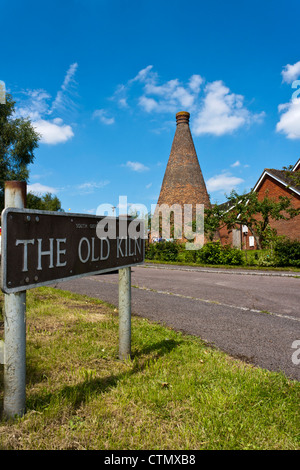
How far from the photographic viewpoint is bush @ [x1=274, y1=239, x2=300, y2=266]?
16.6 meters

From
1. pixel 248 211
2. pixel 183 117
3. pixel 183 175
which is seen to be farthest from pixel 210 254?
pixel 183 117

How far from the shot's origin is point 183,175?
39.5m

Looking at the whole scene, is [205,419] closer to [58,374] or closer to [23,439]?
[23,439]

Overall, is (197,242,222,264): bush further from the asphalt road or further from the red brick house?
the red brick house

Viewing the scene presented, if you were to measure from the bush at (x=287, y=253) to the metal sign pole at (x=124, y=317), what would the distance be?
50.2 feet

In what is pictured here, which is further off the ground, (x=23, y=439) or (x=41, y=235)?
(x=41, y=235)

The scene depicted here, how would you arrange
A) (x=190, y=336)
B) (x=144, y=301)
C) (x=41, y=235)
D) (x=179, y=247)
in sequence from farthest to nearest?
(x=179, y=247) < (x=144, y=301) < (x=190, y=336) < (x=41, y=235)

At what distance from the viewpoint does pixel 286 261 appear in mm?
16906

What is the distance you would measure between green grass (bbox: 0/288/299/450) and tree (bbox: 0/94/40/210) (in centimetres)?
2925

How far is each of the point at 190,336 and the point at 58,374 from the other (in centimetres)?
200

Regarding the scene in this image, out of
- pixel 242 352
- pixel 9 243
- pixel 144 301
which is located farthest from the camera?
pixel 144 301

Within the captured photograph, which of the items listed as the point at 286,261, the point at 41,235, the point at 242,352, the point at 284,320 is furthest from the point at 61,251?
the point at 286,261

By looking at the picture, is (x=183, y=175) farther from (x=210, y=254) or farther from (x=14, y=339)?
(x=14, y=339)

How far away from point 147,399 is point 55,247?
1.40 meters
